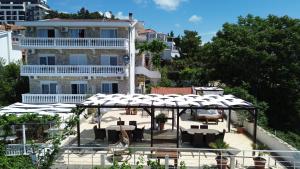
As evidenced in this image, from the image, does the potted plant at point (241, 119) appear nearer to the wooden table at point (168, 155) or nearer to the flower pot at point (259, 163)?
the flower pot at point (259, 163)

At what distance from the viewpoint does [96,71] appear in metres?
33.5

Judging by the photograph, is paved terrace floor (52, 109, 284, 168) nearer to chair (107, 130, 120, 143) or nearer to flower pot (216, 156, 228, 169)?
chair (107, 130, 120, 143)

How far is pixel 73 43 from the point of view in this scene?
33656mm

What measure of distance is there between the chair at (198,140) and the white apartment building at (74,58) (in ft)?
53.5

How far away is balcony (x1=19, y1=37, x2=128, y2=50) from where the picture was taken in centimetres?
3347

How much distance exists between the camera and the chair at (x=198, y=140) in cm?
1869

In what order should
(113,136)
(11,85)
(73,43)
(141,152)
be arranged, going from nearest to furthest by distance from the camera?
(141,152) → (113,136) → (73,43) → (11,85)

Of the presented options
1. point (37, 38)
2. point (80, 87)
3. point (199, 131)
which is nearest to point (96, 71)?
point (80, 87)

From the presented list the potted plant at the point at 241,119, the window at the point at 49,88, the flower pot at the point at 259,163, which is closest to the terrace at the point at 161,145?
the flower pot at the point at 259,163

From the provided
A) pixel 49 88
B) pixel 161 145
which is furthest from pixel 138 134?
pixel 49 88

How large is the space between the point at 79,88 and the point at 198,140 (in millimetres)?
19562

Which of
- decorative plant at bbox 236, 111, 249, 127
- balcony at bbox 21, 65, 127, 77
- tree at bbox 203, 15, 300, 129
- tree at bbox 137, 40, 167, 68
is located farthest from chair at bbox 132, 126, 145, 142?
tree at bbox 137, 40, 167, 68

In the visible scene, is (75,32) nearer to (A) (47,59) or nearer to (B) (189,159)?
(A) (47,59)

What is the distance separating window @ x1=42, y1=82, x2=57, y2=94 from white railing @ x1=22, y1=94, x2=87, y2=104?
1489mm
